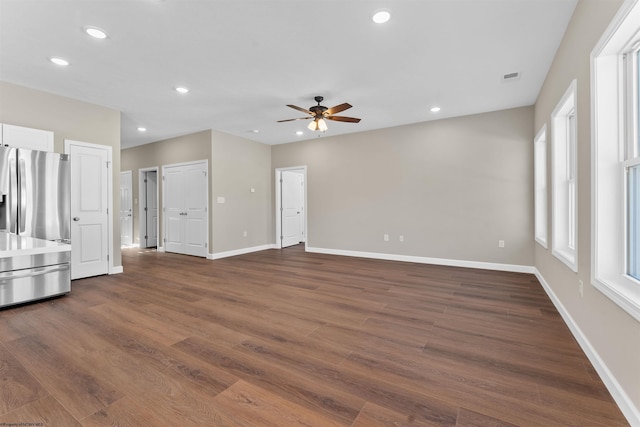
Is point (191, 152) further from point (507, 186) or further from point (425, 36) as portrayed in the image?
point (507, 186)

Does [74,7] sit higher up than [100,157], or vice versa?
[74,7]

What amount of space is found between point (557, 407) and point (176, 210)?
693 centimetres

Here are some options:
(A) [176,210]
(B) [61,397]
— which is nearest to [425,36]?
(B) [61,397]

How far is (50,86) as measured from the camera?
368 cm

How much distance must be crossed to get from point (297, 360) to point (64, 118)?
4.69m

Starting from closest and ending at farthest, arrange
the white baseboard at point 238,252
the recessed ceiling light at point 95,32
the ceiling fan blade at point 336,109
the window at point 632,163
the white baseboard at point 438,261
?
the window at point 632,163
the recessed ceiling light at point 95,32
the ceiling fan blade at point 336,109
the white baseboard at point 438,261
the white baseboard at point 238,252

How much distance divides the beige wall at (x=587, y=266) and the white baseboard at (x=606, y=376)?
0.02 metres

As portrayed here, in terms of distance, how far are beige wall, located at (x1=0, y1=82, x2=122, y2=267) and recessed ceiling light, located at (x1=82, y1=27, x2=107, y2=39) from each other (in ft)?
6.57

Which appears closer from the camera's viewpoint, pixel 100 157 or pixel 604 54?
pixel 604 54

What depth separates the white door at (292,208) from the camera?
7.50m

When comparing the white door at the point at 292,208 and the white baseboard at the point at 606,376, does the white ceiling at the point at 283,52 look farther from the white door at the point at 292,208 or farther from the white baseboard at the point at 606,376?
the white door at the point at 292,208

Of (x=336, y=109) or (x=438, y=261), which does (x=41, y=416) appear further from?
(x=438, y=261)

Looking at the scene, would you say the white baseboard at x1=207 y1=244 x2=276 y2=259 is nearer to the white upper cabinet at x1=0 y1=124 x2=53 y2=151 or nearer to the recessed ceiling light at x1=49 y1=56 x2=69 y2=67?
the white upper cabinet at x1=0 y1=124 x2=53 y2=151

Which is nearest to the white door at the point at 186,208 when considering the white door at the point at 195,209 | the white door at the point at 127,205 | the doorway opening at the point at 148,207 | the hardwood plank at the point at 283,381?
the white door at the point at 195,209
